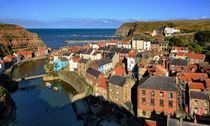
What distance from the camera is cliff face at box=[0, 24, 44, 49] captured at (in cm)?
11575

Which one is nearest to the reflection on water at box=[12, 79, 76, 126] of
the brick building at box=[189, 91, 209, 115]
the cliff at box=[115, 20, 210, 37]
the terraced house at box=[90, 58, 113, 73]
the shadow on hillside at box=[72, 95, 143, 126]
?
the shadow on hillside at box=[72, 95, 143, 126]

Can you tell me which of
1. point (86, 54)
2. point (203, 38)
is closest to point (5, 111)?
point (86, 54)

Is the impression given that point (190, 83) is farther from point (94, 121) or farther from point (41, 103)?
point (41, 103)

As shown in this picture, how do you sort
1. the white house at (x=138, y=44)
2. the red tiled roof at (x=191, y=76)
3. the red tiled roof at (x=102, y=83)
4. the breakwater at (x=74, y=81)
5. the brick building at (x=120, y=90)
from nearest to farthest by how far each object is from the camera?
the brick building at (x=120, y=90) < the red tiled roof at (x=191, y=76) < the red tiled roof at (x=102, y=83) < the breakwater at (x=74, y=81) < the white house at (x=138, y=44)

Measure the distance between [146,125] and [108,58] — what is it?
107 ft

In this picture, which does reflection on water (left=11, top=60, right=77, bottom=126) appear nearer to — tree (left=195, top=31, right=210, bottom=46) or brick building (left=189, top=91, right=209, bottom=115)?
brick building (left=189, top=91, right=209, bottom=115)

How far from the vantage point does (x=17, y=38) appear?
408 feet

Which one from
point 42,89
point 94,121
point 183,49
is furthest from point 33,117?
point 183,49

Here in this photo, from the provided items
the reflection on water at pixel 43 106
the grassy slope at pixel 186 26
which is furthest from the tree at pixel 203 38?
the reflection on water at pixel 43 106

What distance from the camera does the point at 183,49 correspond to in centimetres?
6594

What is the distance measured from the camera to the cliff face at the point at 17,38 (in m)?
116

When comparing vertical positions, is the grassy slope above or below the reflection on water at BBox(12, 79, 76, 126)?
above

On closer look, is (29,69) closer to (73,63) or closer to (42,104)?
(73,63)

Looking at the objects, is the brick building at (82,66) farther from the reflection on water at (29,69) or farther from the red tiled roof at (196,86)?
the red tiled roof at (196,86)
